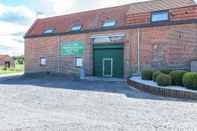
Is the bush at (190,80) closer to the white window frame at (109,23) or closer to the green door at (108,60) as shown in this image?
the green door at (108,60)

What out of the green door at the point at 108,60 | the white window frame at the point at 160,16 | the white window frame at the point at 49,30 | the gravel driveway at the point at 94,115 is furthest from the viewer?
the white window frame at the point at 49,30

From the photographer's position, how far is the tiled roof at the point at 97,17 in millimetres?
23516

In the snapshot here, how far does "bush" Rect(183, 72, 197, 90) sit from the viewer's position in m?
13.2

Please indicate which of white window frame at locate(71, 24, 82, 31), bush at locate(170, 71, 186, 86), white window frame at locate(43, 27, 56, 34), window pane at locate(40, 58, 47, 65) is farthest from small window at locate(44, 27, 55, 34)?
bush at locate(170, 71, 186, 86)

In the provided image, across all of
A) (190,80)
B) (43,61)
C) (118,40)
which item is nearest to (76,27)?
(118,40)

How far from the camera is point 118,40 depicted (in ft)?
81.7

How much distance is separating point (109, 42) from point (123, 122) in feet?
60.7

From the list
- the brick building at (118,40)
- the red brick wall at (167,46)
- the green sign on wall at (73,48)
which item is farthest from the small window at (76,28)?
the red brick wall at (167,46)

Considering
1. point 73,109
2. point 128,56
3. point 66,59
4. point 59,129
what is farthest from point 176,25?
point 59,129

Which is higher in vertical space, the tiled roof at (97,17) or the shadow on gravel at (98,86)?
the tiled roof at (97,17)

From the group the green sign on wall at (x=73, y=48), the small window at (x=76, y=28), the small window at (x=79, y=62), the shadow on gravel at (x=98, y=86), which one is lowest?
the shadow on gravel at (x=98, y=86)

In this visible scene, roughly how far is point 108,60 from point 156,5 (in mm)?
6418

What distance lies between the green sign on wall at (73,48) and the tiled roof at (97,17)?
1455mm

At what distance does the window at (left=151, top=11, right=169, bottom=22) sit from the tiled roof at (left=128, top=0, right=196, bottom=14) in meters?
0.46
